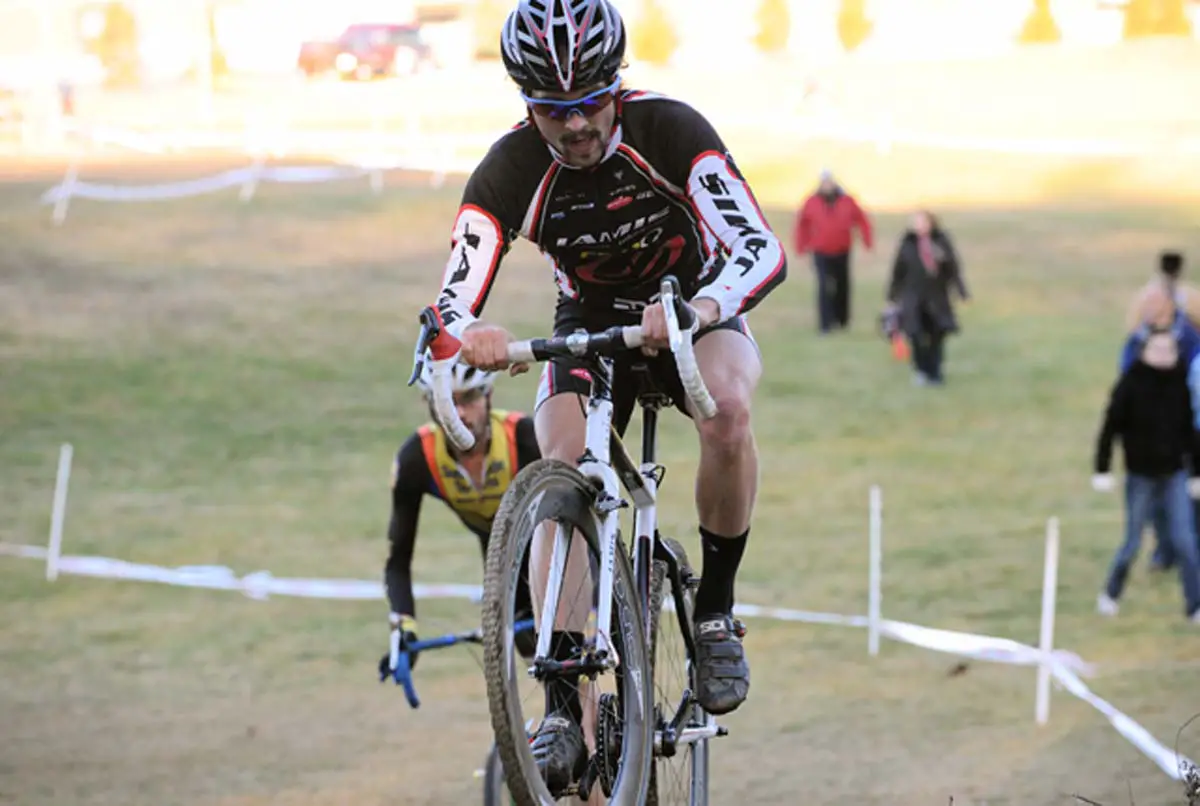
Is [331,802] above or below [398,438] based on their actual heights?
above

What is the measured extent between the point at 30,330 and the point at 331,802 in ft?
54.4

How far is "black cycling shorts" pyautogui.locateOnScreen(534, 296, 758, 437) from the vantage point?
18.1 ft

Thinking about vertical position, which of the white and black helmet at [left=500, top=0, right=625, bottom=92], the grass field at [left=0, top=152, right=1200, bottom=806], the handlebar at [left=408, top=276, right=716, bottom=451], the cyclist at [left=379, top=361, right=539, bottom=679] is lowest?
the grass field at [left=0, top=152, right=1200, bottom=806]

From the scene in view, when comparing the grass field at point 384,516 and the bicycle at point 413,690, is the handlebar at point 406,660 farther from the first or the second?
the grass field at point 384,516

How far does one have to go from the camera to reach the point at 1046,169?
38.6 metres

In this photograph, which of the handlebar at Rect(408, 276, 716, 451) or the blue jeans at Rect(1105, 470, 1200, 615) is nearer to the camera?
the handlebar at Rect(408, 276, 716, 451)

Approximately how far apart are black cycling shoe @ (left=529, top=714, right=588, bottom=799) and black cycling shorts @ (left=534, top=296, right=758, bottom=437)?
1143 millimetres

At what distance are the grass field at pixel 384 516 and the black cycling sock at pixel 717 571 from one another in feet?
13.0

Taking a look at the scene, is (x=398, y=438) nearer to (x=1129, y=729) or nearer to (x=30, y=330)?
(x=30, y=330)

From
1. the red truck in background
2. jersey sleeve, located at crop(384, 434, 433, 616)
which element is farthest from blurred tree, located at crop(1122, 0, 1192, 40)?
jersey sleeve, located at crop(384, 434, 433, 616)

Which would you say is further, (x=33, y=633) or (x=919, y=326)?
(x=919, y=326)

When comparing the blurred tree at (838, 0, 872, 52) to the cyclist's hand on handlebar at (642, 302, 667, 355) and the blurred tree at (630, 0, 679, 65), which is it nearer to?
the blurred tree at (630, 0, 679, 65)

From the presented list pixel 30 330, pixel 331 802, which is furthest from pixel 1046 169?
pixel 331 802

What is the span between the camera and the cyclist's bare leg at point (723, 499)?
529cm
